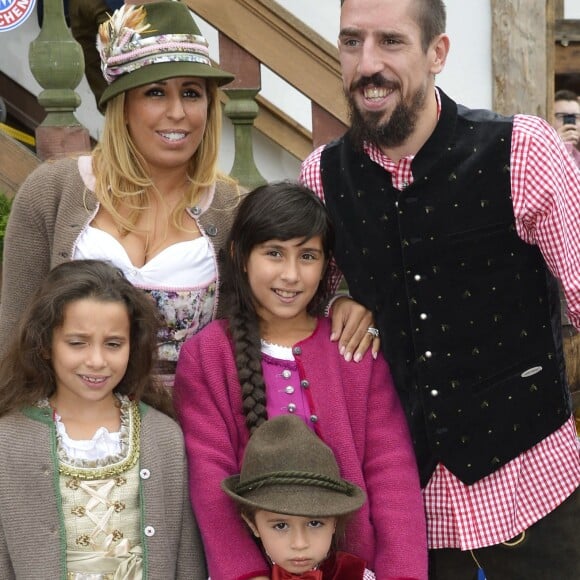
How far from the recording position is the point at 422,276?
111 inches

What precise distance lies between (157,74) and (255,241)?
0.52 m

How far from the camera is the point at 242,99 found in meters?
4.52

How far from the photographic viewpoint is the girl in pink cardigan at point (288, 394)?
2.76 metres

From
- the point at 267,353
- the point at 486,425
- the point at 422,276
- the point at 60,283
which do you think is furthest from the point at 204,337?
the point at 486,425

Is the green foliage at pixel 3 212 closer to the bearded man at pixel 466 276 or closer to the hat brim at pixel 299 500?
the bearded man at pixel 466 276

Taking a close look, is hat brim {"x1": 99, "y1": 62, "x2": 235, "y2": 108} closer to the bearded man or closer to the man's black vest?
the bearded man

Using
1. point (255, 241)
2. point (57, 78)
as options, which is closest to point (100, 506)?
point (255, 241)

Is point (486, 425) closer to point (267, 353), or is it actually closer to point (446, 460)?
point (446, 460)

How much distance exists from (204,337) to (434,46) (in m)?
0.97

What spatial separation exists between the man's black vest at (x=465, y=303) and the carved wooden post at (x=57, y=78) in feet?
5.41

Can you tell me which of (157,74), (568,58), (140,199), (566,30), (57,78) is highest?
(566,30)

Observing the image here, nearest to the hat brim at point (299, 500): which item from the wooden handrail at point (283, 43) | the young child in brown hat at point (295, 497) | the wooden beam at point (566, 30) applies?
the young child in brown hat at point (295, 497)

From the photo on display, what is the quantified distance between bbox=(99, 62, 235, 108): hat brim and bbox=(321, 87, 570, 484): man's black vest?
1.82ft

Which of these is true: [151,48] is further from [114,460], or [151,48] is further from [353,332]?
[114,460]
